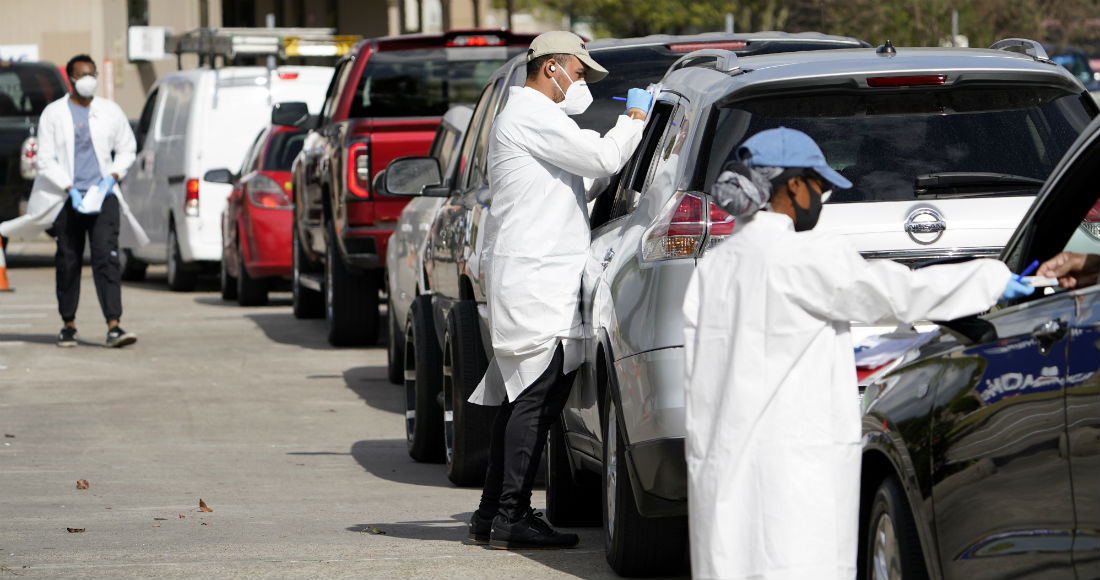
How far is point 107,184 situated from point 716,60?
884cm

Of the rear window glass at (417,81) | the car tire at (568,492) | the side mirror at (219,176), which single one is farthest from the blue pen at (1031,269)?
the side mirror at (219,176)

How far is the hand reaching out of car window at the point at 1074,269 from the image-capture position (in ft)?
14.7

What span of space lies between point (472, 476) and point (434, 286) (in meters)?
1.51

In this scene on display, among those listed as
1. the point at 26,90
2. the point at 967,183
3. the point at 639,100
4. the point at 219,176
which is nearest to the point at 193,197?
the point at 219,176

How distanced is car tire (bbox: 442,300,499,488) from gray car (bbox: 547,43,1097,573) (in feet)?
5.85

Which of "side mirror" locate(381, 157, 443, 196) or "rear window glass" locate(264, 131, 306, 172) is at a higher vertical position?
"side mirror" locate(381, 157, 443, 196)

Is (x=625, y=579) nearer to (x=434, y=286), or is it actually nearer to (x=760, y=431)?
(x=760, y=431)

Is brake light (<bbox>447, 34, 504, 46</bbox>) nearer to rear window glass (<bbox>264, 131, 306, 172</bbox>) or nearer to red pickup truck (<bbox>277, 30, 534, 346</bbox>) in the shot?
red pickup truck (<bbox>277, 30, 534, 346</bbox>)

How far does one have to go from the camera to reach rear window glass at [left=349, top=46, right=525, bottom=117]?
14.4 meters

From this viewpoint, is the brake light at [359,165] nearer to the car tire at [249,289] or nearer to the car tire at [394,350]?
the car tire at [394,350]

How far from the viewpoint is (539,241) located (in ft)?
22.0

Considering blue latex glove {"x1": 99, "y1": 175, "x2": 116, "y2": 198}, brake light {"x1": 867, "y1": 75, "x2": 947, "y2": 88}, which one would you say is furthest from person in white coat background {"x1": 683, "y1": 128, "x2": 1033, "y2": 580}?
blue latex glove {"x1": 99, "y1": 175, "x2": 116, "y2": 198}

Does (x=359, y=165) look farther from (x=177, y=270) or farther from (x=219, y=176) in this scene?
(x=177, y=270)

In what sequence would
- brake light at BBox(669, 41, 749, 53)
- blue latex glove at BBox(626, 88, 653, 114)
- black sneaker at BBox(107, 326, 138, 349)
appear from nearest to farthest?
blue latex glove at BBox(626, 88, 653, 114), brake light at BBox(669, 41, 749, 53), black sneaker at BBox(107, 326, 138, 349)
